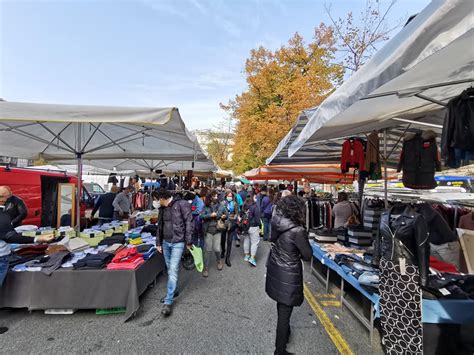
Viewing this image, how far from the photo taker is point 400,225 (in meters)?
2.52

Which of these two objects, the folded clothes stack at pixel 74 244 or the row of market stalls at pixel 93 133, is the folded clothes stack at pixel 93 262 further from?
the row of market stalls at pixel 93 133

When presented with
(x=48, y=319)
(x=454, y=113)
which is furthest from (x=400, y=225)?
(x=48, y=319)

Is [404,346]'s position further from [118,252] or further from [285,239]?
[118,252]

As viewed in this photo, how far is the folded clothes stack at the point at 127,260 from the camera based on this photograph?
357cm

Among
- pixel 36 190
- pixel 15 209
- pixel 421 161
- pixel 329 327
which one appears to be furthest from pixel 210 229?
pixel 36 190

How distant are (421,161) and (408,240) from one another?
5.19 ft

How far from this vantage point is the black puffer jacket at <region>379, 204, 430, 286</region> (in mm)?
2369

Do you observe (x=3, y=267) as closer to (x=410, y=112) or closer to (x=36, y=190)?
(x=36, y=190)

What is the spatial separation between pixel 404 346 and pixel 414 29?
9.08 feet

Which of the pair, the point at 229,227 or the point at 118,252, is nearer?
the point at 118,252

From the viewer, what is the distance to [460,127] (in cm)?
204

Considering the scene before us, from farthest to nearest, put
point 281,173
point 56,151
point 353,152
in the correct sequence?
point 281,173
point 56,151
point 353,152

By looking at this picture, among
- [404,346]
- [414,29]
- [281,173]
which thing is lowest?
[404,346]

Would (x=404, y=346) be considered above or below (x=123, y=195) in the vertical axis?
below
